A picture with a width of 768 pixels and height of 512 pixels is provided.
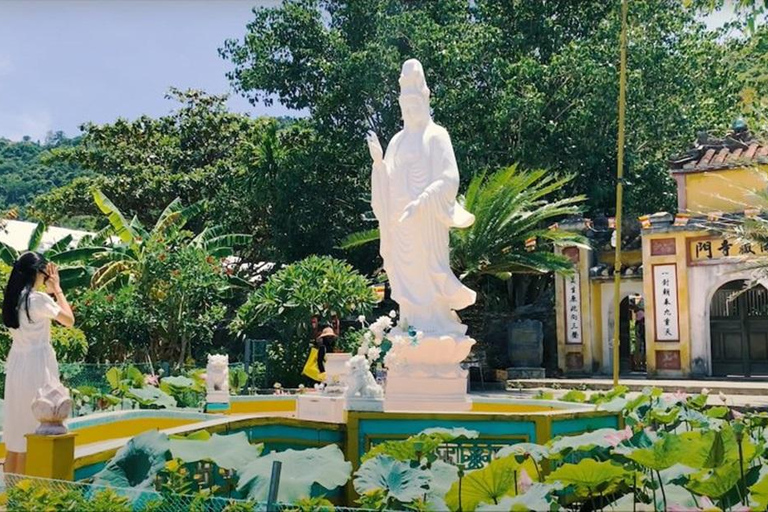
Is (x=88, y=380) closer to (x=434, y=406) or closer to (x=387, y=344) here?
(x=387, y=344)

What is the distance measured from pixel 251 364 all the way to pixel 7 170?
4512cm

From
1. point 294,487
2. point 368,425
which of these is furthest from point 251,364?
point 294,487

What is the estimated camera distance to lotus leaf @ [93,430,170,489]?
575 centimetres

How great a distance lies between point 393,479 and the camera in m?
5.64

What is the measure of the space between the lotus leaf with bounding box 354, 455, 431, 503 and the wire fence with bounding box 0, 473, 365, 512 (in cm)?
75

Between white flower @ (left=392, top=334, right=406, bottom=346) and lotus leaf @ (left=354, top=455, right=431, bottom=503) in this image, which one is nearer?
lotus leaf @ (left=354, top=455, right=431, bottom=503)

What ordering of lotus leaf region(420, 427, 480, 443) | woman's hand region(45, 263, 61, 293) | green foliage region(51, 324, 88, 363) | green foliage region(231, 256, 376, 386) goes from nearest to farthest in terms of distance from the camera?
1. lotus leaf region(420, 427, 480, 443)
2. woman's hand region(45, 263, 61, 293)
3. green foliage region(51, 324, 88, 363)
4. green foliage region(231, 256, 376, 386)

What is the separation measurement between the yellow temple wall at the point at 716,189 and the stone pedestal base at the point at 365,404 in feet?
44.3

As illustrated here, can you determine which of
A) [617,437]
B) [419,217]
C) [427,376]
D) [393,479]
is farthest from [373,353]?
[393,479]

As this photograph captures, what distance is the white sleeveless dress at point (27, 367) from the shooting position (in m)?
6.81

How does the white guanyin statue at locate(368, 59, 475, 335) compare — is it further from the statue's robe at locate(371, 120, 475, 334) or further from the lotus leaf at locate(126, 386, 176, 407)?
the lotus leaf at locate(126, 386, 176, 407)

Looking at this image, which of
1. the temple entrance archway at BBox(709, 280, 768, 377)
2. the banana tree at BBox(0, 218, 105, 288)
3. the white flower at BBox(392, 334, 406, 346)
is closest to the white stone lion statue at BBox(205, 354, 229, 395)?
the white flower at BBox(392, 334, 406, 346)

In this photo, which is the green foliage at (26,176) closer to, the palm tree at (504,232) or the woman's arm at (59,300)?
the palm tree at (504,232)

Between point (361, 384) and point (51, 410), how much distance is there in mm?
3390
